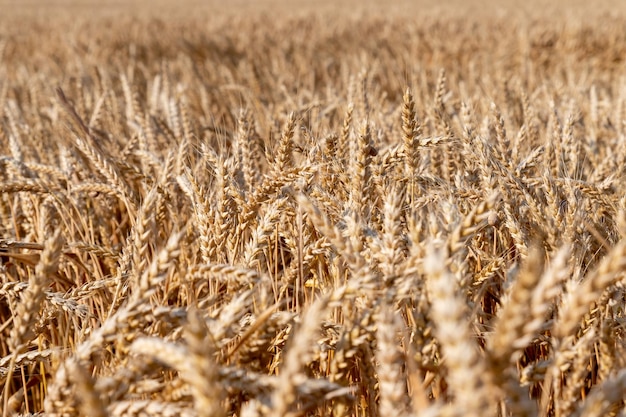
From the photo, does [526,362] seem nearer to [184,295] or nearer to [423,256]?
[423,256]

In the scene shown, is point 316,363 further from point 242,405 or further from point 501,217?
point 501,217

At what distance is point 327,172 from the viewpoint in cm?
130

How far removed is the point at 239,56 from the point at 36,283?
6145mm

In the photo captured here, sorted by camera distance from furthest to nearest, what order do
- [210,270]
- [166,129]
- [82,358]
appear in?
[166,129], [210,270], [82,358]

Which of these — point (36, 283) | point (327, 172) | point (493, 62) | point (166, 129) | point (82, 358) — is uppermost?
point (493, 62)

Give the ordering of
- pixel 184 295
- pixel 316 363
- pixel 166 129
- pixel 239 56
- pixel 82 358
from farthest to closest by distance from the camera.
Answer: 1. pixel 239 56
2. pixel 166 129
3. pixel 184 295
4. pixel 316 363
5. pixel 82 358

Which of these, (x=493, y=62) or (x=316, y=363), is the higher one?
(x=493, y=62)

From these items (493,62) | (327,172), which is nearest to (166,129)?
(327,172)

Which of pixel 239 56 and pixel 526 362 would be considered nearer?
pixel 526 362

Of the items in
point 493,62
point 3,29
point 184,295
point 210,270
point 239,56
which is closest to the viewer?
point 210,270

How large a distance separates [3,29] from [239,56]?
4.17 meters

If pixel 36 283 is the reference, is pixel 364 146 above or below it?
above

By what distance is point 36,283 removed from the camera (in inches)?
31.0

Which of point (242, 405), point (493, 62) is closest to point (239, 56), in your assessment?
point (493, 62)
